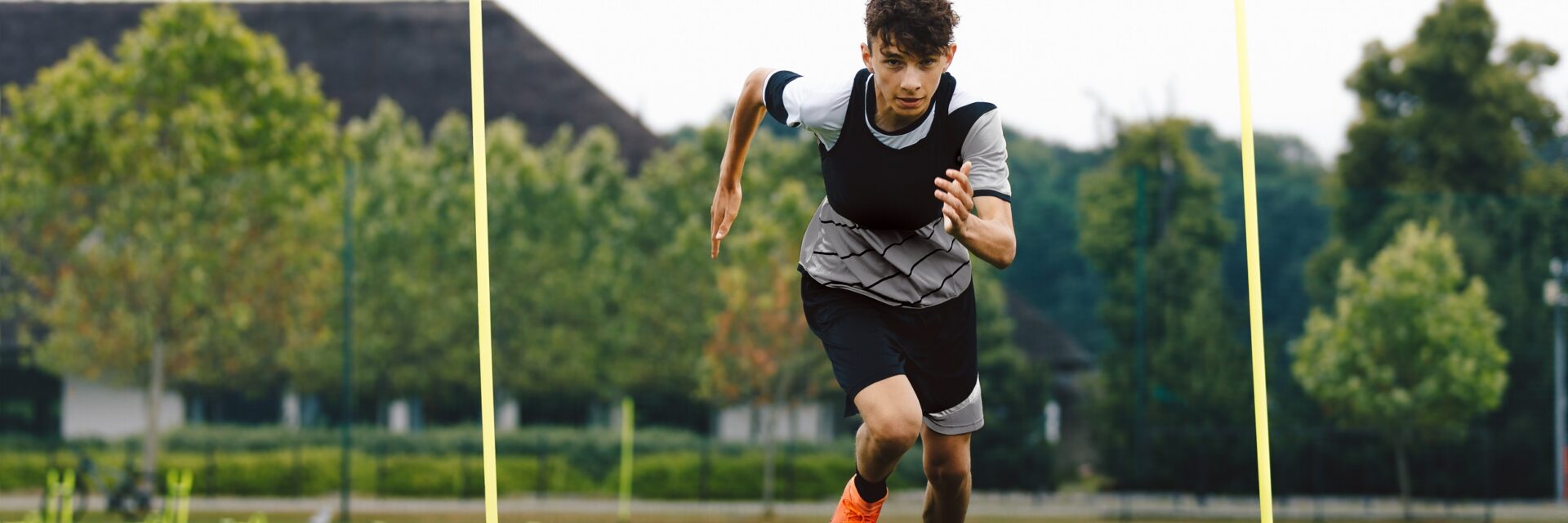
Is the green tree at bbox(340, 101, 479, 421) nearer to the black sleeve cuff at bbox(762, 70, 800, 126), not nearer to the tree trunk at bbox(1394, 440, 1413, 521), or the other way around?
the tree trunk at bbox(1394, 440, 1413, 521)

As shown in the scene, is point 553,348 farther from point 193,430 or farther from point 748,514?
point 193,430

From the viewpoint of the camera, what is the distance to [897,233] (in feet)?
14.9

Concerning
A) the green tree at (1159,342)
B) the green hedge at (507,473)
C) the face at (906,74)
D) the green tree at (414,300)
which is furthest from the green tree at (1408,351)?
the face at (906,74)

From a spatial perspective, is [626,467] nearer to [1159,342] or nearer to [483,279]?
[1159,342]

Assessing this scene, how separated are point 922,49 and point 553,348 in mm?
12899

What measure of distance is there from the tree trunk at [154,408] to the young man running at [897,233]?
13540 millimetres

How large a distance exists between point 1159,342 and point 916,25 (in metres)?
13.5

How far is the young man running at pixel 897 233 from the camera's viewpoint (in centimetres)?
415

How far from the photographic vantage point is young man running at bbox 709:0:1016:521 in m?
4.15

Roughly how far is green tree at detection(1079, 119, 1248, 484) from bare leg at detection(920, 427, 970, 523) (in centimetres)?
1155

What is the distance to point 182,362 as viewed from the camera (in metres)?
17.0

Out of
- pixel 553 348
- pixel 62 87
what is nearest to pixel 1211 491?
pixel 553 348

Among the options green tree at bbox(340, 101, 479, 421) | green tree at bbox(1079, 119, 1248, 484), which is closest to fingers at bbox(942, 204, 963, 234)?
green tree at bbox(1079, 119, 1248, 484)

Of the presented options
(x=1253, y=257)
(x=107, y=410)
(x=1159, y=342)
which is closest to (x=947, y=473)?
(x=1253, y=257)
